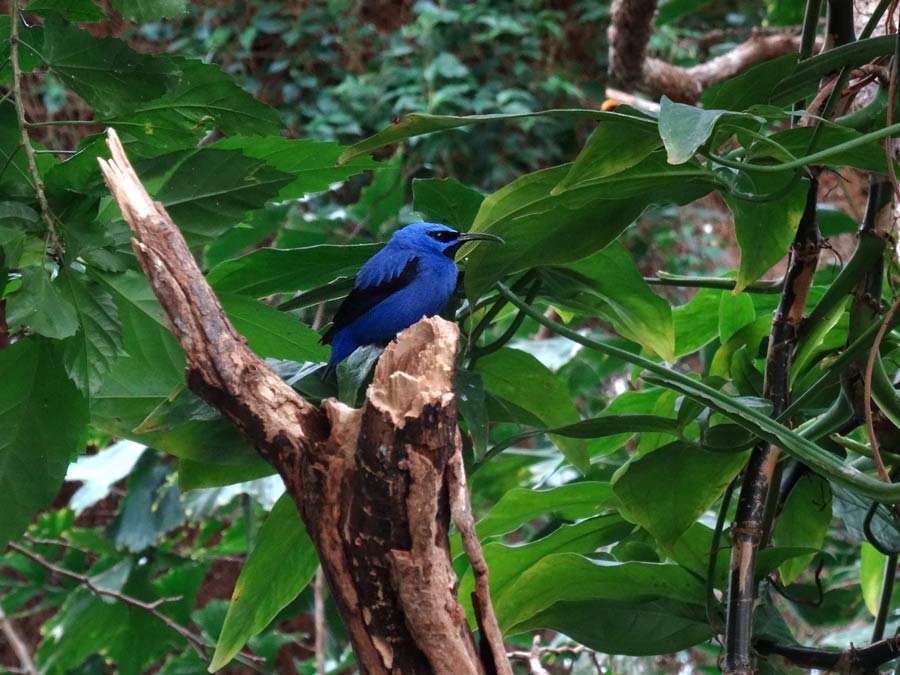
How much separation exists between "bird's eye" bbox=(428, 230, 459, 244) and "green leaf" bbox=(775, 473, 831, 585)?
570 millimetres

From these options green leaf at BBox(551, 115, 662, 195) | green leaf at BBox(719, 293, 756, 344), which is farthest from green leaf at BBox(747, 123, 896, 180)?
green leaf at BBox(719, 293, 756, 344)

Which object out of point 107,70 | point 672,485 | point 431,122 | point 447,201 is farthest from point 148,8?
point 672,485

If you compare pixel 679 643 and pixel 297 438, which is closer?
pixel 297 438

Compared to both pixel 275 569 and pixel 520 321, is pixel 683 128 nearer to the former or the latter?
pixel 520 321

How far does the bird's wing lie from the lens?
50.2 inches

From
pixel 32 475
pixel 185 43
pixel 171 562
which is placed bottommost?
pixel 171 562

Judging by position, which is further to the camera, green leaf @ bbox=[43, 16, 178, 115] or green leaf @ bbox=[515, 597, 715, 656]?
green leaf @ bbox=[515, 597, 715, 656]

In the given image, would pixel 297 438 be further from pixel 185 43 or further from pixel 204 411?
pixel 185 43

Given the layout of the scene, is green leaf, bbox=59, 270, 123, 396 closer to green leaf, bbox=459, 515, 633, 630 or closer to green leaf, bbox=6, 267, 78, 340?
green leaf, bbox=6, 267, 78, 340

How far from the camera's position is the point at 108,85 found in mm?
943

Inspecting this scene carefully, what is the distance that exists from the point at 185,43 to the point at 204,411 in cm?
417

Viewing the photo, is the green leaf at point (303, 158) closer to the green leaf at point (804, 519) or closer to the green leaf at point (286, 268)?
the green leaf at point (286, 268)

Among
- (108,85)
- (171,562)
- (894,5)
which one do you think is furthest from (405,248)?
(171,562)

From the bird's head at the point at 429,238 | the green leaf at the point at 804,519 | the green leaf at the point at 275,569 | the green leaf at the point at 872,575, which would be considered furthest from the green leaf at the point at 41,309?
the green leaf at the point at 872,575
